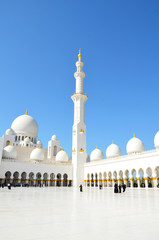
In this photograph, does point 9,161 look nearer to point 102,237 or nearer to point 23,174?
point 23,174

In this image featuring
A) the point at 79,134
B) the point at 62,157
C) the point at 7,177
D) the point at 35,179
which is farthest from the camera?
the point at 62,157

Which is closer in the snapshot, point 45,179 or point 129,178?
point 129,178

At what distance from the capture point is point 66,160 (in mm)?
39281

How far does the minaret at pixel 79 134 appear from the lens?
36875 millimetres

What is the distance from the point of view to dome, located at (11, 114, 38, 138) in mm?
44031

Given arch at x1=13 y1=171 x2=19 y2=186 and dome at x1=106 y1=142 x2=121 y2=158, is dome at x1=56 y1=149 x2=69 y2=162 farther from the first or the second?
dome at x1=106 y1=142 x2=121 y2=158

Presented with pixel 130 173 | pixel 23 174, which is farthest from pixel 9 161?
pixel 130 173

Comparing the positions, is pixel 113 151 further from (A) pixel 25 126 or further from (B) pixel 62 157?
(A) pixel 25 126

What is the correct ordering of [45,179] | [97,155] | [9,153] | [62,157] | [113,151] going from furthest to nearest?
[62,157], [97,155], [45,179], [9,153], [113,151]

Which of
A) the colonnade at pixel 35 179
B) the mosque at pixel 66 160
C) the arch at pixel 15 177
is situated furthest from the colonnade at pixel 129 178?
the arch at pixel 15 177

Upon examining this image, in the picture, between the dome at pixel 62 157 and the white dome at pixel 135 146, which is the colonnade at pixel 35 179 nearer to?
the dome at pixel 62 157

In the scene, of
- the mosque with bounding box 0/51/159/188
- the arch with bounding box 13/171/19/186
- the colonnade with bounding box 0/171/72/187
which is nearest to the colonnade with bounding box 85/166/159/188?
the mosque with bounding box 0/51/159/188

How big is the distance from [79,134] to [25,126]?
13339 mm

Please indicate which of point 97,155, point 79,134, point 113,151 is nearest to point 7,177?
point 79,134
